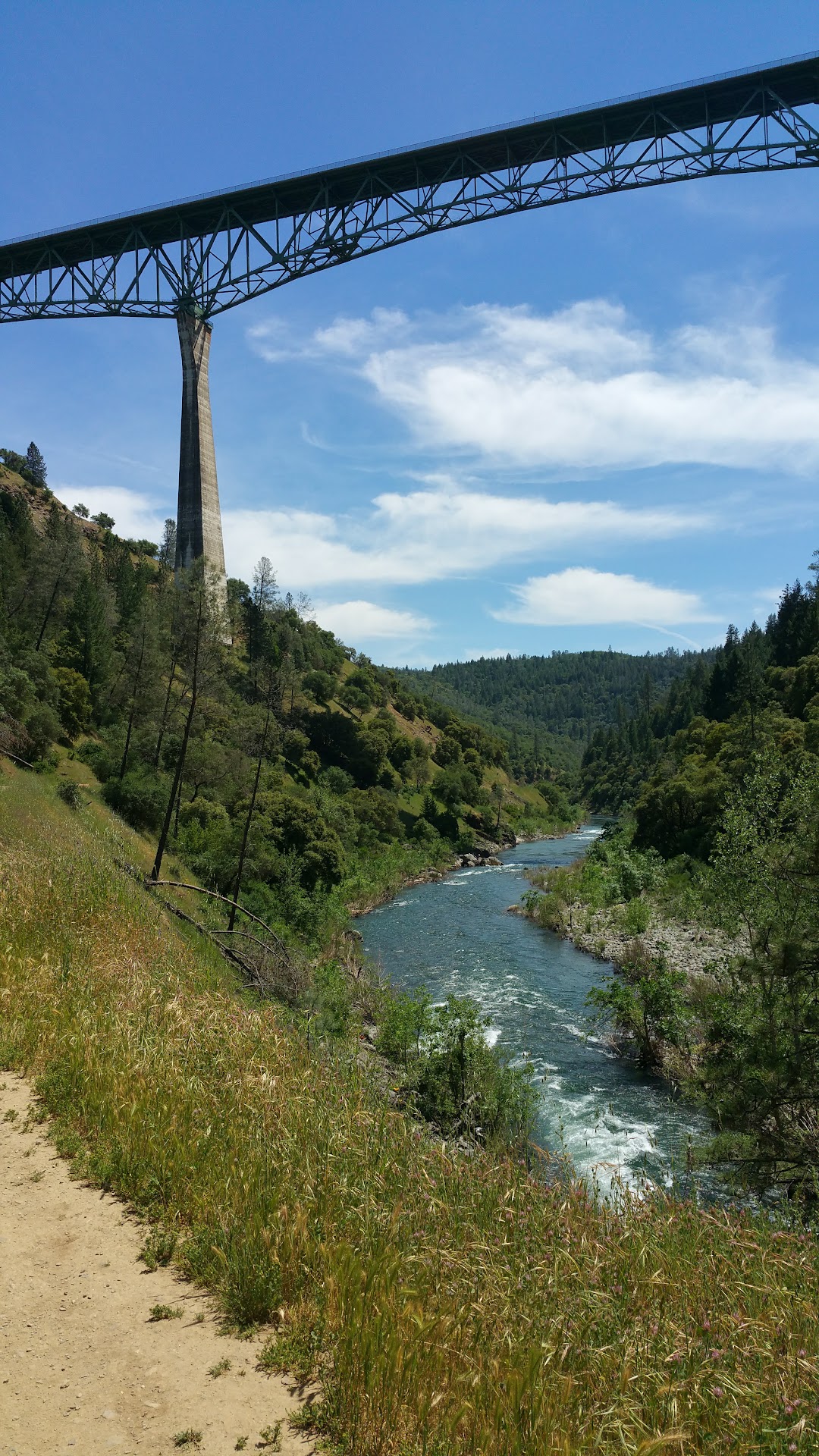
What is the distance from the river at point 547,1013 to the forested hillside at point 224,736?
13.7 ft

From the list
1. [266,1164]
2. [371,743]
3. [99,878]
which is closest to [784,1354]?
[266,1164]

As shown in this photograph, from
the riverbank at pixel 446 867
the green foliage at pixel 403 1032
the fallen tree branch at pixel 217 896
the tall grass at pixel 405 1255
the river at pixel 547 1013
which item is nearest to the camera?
the tall grass at pixel 405 1255

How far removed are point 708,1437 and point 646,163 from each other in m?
43.2

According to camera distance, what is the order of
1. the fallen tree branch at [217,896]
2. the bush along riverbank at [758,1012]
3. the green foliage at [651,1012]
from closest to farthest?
the bush along riverbank at [758,1012] → the fallen tree branch at [217,896] → the green foliage at [651,1012]

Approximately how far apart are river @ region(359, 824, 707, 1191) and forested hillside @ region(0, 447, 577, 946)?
164 inches

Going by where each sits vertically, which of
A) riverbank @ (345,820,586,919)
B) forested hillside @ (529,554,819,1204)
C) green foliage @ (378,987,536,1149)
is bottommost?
riverbank @ (345,820,586,919)

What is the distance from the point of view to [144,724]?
4131 cm

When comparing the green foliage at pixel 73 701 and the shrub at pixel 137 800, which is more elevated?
the green foliage at pixel 73 701

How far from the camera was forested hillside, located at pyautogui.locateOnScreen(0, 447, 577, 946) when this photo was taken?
93.1 ft

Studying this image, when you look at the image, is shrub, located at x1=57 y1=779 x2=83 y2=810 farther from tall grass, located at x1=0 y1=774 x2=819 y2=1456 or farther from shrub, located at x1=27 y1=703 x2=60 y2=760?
tall grass, located at x1=0 y1=774 x2=819 y2=1456

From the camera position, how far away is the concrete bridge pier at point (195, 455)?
133 feet

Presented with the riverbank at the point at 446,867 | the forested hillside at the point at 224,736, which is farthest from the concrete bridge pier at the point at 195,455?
the riverbank at the point at 446,867

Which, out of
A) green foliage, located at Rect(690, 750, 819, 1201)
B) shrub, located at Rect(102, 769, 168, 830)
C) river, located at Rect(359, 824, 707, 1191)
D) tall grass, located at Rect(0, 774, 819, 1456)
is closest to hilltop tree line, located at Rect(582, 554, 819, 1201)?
green foliage, located at Rect(690, 750, 819, 1201)

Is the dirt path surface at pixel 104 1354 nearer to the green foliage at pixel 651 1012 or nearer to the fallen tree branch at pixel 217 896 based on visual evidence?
the fallen tree branch at pixel 217 896
